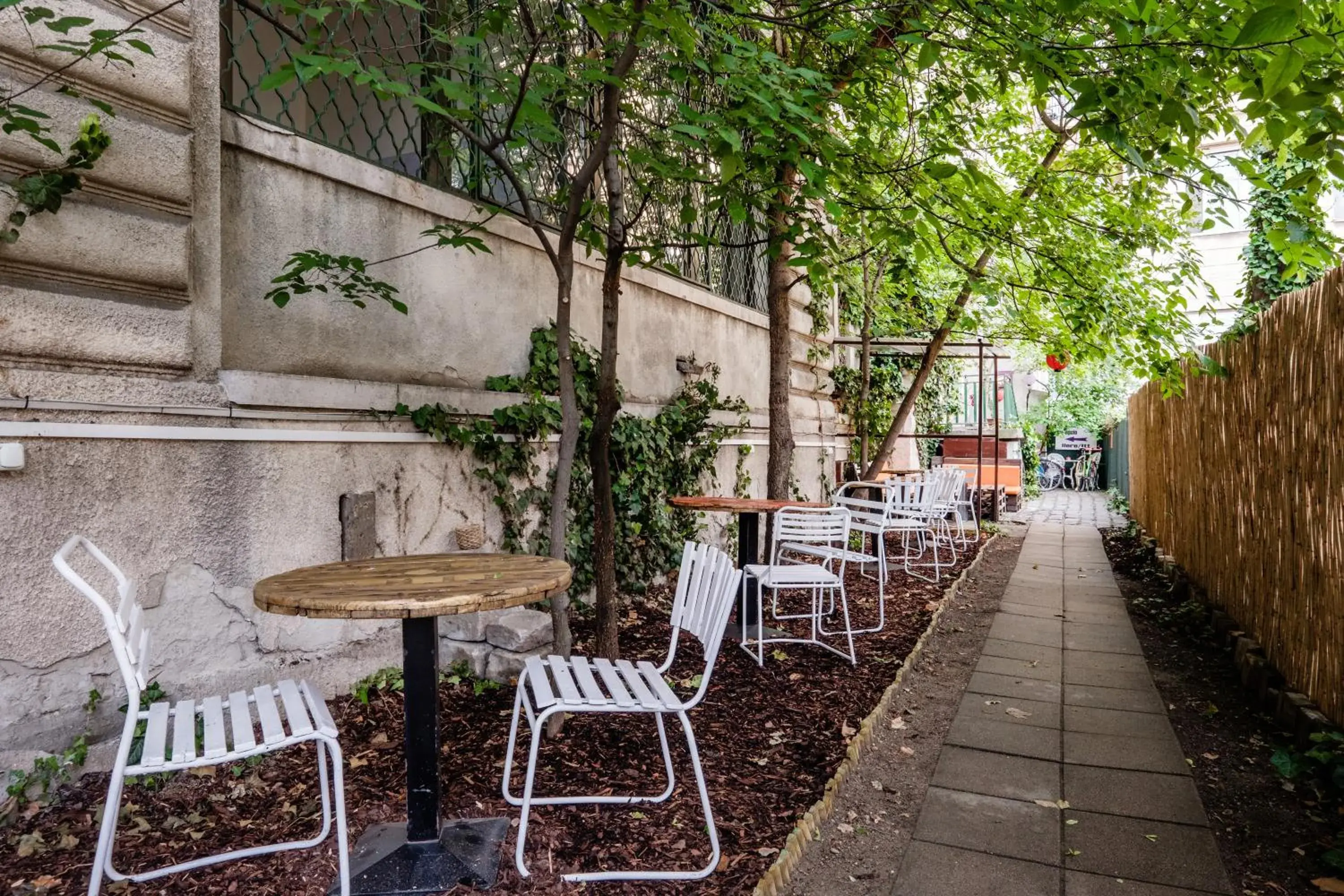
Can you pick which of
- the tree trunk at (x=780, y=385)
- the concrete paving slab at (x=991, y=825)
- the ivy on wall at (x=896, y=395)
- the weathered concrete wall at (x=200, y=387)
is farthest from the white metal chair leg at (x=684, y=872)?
the ivy on wall at (x=896, y=395)

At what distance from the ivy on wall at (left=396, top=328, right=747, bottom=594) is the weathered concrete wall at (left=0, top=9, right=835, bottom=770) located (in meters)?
0.16

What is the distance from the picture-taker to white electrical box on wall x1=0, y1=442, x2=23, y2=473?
258cm

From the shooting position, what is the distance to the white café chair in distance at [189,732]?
6.52 ft

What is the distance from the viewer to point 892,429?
379 inches

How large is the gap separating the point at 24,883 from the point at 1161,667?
17.8 feet

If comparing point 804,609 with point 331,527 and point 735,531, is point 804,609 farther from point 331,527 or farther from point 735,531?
point 331,527

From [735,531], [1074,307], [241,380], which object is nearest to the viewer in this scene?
[241,380]

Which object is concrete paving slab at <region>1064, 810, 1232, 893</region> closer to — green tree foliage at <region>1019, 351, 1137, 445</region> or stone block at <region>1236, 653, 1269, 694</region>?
stone block at <region>1236, 653, 1269, 694</region>

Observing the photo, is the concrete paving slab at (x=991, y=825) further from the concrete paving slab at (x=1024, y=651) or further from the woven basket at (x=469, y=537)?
the woven basket at (x=469, y=537)

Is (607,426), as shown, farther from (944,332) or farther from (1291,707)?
(944,332)

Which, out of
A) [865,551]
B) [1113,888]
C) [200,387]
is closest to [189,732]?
[200,387]

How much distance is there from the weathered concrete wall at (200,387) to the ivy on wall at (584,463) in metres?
0.16

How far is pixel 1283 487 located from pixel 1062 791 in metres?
2.00

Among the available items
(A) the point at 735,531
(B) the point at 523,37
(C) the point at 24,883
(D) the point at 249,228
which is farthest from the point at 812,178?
(A) the point at 735,531
